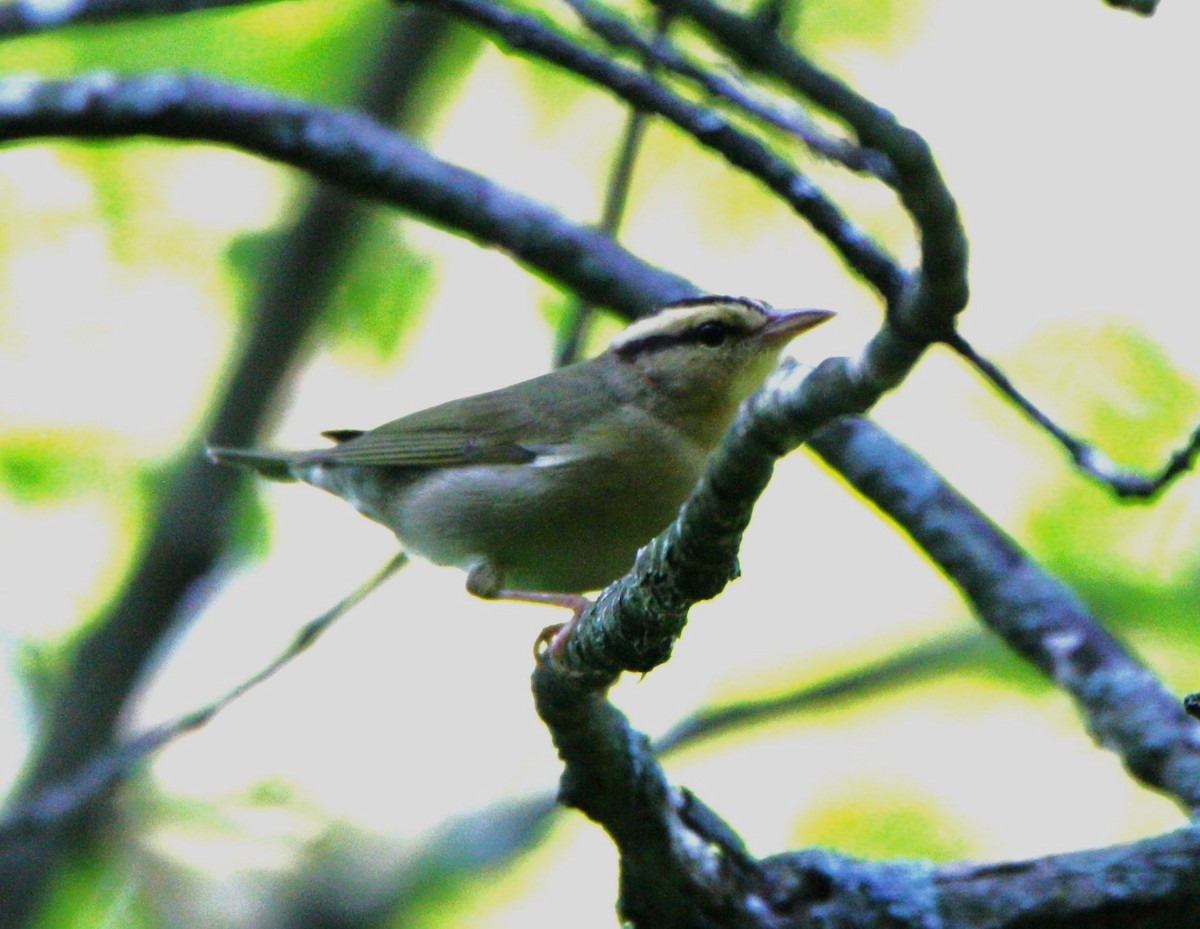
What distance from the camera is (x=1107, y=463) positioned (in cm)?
420

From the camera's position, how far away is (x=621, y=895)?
181 inches

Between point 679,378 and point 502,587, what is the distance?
44.2 inches

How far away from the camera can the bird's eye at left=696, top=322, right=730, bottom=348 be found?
6.25 meters

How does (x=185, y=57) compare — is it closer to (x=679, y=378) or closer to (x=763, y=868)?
(x=679, y=378)

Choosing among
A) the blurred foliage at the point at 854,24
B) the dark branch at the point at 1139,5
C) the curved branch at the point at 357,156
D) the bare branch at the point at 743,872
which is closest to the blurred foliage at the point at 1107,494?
the blurred foliage at the point at 854,24

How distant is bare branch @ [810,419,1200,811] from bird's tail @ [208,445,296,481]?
2.53 metres

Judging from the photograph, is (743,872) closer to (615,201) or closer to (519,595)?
(519,595)

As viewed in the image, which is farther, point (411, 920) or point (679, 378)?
point (411, 920)

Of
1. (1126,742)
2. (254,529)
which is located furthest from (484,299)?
(1126,742)

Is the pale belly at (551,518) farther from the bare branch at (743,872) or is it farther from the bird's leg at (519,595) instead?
the bare branch at (743,872)

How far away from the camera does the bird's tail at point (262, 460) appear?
704 cm

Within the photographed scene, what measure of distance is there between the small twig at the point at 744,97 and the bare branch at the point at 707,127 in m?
0.08

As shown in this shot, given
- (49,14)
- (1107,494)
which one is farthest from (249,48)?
(1107,494)

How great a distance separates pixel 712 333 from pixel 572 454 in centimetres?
76
